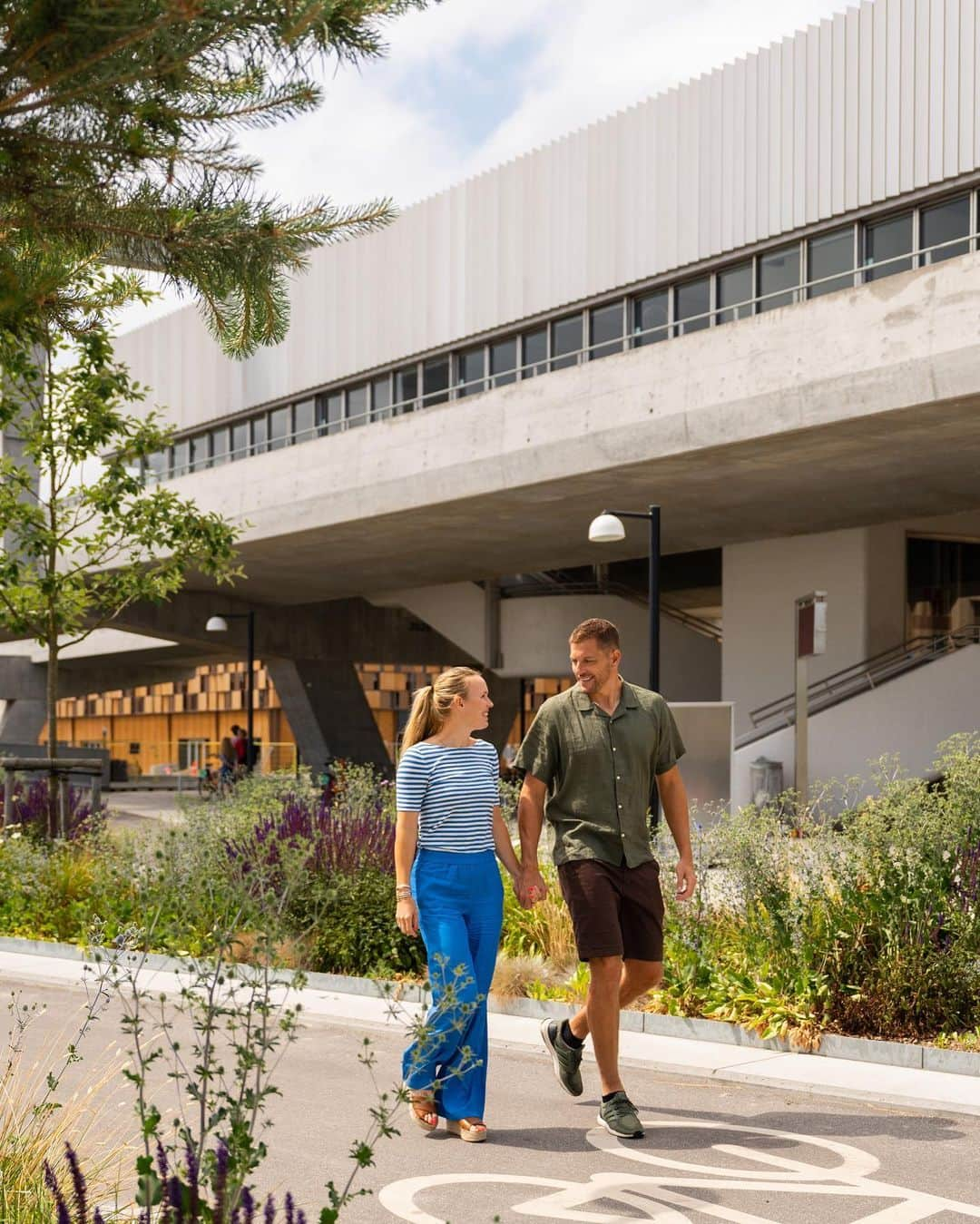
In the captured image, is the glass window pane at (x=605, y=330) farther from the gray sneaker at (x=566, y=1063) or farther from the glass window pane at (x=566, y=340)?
the gray sneaker at (x=566, y=1063)

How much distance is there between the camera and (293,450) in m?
31.3

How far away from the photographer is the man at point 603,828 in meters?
6.27

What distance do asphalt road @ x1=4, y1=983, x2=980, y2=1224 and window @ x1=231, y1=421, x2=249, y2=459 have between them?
33094mm

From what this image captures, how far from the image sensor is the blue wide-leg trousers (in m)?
6.06

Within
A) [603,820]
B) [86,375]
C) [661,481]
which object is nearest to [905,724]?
[661,481]

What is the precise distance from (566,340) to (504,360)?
1.95 metres

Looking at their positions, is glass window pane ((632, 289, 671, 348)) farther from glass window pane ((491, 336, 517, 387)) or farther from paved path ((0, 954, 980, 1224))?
paved path ((0, 954, 980, 1224))

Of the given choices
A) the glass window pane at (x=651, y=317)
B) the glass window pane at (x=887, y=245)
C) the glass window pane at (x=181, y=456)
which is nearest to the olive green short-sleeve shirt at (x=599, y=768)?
the glass window pane at (x=887, y=245)

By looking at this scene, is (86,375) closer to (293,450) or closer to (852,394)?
(852,394)

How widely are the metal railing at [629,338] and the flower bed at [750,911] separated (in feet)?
25.2

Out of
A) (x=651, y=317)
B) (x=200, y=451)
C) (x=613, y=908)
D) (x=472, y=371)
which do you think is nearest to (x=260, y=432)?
(x=200, y=451)

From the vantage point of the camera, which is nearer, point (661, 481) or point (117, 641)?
point (661, 481)

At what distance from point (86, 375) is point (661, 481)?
37.7 feet

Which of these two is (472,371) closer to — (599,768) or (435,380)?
→ (435,380)
